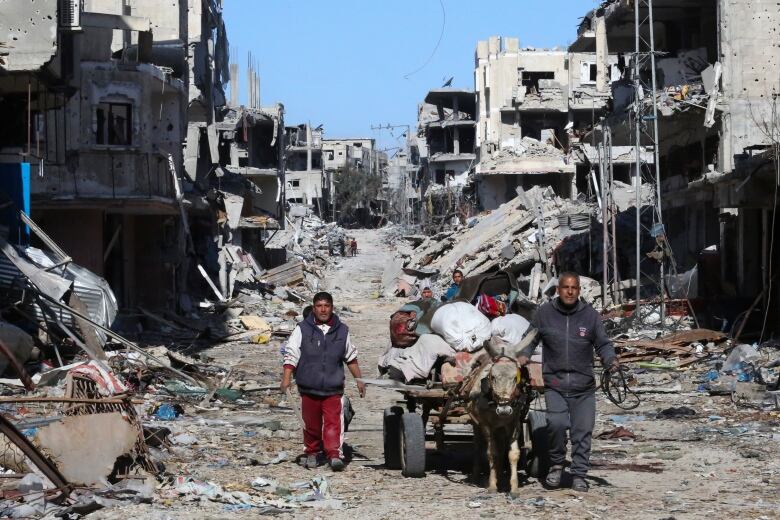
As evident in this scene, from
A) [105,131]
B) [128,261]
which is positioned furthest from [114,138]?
[128,261]

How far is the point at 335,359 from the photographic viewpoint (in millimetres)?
11047

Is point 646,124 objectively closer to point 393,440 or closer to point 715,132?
point 715,132

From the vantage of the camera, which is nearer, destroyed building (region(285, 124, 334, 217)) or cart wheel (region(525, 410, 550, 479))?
cart wheel (region(525, 410, 550, 479))

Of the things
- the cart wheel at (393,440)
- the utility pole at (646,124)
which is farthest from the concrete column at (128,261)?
the cart wheel at (393,440)

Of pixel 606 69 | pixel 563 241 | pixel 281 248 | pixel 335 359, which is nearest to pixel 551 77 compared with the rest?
pixel 606 69

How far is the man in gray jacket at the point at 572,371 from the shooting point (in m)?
9.46

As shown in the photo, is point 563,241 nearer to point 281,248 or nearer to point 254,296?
point 254,296

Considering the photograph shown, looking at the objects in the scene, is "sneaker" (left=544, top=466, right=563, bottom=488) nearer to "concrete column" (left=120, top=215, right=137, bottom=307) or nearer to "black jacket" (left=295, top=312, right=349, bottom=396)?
"black jacket" (left=295, top=312, right=349, bottom=396)

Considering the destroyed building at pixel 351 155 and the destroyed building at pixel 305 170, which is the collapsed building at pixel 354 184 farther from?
the destroyed building at pixel 305 170

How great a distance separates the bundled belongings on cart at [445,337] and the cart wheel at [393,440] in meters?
0.34

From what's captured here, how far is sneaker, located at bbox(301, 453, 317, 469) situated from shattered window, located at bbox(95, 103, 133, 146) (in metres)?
18.2

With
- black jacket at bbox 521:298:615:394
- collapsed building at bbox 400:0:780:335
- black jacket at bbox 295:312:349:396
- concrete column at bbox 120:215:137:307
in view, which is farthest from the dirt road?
concrete column at bbox 120:215:137:307

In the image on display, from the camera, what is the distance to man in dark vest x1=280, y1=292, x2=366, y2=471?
430 inches

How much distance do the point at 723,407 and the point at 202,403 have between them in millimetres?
6936
